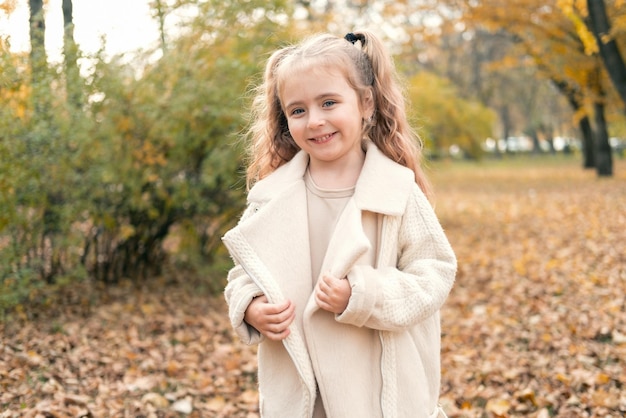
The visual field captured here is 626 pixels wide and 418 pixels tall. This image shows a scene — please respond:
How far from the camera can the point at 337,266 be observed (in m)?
1.82

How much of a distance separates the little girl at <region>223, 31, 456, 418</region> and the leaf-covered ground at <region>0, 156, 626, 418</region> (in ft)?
6.04

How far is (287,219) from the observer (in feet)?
6.43

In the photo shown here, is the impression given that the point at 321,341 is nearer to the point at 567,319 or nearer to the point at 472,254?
the point at 567,319

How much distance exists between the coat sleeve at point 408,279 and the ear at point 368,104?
30cm

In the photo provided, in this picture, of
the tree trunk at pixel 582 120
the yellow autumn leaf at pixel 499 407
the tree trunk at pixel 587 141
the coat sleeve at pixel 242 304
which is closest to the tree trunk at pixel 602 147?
the tree trunk at pixel 582 120

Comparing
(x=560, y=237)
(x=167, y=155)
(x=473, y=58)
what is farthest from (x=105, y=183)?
(x=473, y=58)

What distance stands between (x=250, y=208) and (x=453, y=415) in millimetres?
2103

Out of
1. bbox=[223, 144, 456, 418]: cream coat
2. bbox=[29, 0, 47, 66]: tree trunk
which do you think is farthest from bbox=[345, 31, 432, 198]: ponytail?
bbox=[29, 0, 47, 66]: tree trunk

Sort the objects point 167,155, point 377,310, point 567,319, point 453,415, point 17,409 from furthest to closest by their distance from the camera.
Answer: point 167,155 < point 567,319 < point 453,415 < point 17,409 < point 377,310

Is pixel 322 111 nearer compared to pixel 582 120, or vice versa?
pixel 322 111

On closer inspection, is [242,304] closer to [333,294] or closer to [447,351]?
[333,294]

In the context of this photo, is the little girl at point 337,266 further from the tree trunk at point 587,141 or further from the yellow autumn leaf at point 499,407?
the tree trunk at point 587,141

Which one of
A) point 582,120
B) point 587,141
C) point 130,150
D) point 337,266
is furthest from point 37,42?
point 587,141

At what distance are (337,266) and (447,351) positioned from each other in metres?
3.08
